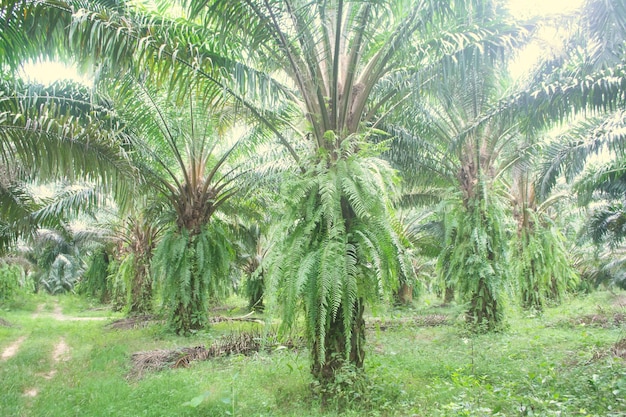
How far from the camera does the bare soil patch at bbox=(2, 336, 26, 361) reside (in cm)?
934

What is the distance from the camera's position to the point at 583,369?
19.2ft

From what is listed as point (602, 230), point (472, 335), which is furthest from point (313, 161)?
point (602, 230)

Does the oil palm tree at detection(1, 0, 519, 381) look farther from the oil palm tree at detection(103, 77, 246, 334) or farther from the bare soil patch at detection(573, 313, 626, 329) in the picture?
the bare soil patch at detection(573, 313, 626, 329)

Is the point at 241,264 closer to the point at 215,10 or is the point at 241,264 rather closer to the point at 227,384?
the point at 227,384

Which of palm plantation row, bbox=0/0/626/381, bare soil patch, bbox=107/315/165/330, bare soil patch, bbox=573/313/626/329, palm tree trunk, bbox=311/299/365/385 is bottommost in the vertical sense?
bare soil patch, bbox=573/313/626/329

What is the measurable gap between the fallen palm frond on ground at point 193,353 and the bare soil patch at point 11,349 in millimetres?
2826

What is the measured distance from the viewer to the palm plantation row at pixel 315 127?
548 centimetres

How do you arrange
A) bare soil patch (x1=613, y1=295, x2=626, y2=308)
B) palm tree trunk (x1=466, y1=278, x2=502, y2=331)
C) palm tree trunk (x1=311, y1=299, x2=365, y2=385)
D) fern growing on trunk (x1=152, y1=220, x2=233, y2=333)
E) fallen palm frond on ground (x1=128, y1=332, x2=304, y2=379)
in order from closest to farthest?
palm tree trunk (x1=311, y1=299, x2=365, y2=385), fallen palm frond on ground (x1=128, y1=332, x2=304, y2=379), palm tree trunk (x1=466, y1=278, x2=502, y2=331), fern growing on trunk (x1=152, y1=220, x2=233, y2=333), bare soil patch (x1=613, y1=295, x2=626, y2=308)

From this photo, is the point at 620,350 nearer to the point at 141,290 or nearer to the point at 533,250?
the point at 533,250

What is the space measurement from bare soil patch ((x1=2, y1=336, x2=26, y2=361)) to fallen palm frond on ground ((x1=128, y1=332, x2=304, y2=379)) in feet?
9.27

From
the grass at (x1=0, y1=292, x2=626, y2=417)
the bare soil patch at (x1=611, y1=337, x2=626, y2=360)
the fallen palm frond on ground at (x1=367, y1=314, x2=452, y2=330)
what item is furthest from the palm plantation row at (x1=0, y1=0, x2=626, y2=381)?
the bare soil patch at (x1=611, y1=337, x2=626, y2=360)

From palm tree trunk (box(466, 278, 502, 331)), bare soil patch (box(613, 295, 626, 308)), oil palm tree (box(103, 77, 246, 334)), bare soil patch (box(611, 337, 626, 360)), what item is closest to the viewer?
bare soil patch (box(611, 337, 626, 360))

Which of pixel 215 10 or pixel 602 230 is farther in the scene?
pixel 602 230

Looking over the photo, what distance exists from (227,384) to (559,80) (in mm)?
6548
